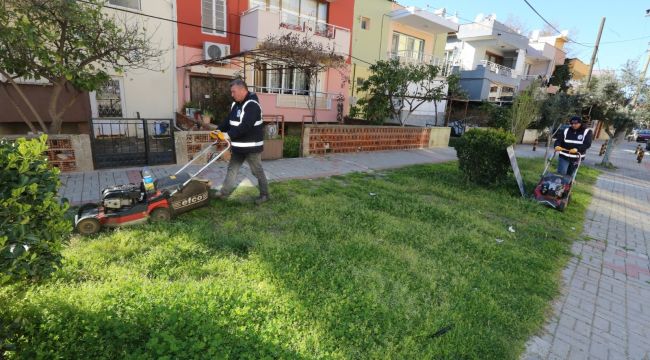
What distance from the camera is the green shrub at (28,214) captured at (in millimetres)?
1966

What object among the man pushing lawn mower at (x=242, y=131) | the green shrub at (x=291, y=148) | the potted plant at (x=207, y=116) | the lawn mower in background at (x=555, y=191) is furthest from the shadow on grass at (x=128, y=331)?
the potted plant at (x=207, y=116)

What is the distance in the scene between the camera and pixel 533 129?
23.0m

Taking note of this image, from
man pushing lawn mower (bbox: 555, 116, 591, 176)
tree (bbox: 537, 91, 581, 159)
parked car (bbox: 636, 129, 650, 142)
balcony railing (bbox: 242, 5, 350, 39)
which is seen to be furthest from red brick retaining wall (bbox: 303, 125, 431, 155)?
parked car (bbox: 636, 129, 650, 142)

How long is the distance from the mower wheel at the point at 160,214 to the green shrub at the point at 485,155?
6402 millimetres

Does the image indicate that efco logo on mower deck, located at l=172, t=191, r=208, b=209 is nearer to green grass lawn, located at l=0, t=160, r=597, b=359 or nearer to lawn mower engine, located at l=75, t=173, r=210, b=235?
lawn mower engine, located at l=75, t=173, r=210, b=235

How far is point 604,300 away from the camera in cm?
380

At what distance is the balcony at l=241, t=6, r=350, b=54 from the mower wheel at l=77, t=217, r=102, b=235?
10.4m

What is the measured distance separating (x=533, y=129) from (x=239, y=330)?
25.5m

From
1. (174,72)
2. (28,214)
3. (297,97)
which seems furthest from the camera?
(297,97)

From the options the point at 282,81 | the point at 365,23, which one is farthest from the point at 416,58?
the point at 282,81

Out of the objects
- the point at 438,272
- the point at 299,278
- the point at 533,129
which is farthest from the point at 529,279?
the point at 533,129

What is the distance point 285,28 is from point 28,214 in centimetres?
1290

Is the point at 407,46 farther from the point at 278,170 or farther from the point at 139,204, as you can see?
the point at 139,204

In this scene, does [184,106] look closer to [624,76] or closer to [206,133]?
[206,133]
